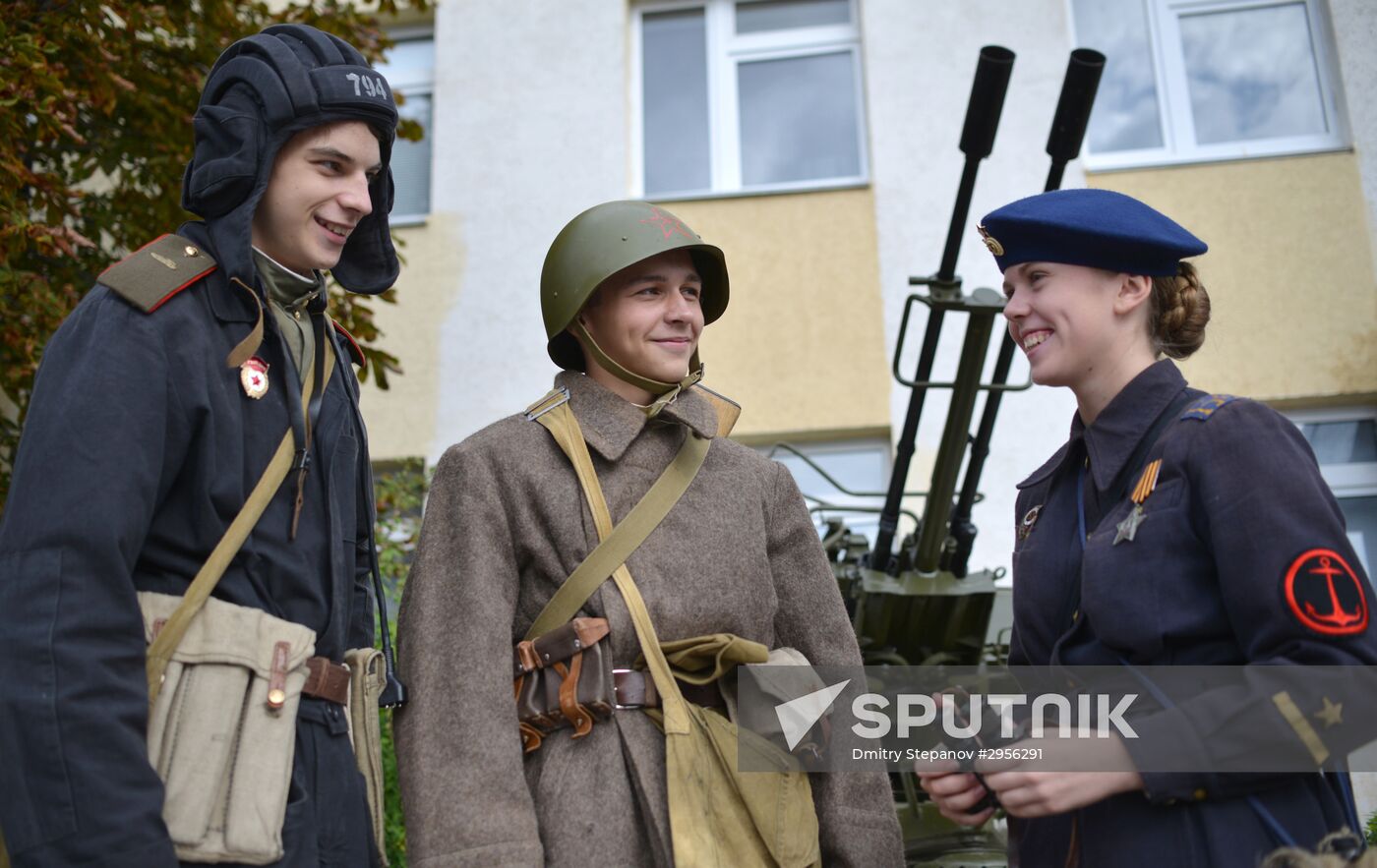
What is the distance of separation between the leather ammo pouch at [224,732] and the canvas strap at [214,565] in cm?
1

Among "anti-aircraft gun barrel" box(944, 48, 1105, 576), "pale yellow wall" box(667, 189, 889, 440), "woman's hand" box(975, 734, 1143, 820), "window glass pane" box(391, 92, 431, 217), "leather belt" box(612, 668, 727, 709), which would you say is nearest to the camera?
"woman's hand" box(975, 734, 1143, 820)

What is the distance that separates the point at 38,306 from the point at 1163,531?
13.1 ft

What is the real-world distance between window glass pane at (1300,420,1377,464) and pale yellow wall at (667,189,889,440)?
2423 millimetres

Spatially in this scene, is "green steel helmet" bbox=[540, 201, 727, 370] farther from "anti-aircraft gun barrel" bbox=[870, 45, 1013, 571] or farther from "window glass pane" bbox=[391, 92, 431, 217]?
"window glass pane" bbox=[391, 92, 431, 217]

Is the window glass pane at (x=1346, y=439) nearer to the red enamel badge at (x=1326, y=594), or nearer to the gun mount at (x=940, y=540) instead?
the gun mount at (x=940, y=540)

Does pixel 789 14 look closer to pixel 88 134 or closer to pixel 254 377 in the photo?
pixel 88 134

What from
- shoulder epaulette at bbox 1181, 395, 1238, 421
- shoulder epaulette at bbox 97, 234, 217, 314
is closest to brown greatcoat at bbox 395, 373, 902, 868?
shoulder epaulette at bbox 97, 234, 217, 314

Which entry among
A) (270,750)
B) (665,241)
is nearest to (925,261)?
(665,241)

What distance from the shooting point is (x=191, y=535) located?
2156 mm

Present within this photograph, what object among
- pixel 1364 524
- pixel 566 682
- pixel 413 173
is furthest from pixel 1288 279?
pixel 566 682

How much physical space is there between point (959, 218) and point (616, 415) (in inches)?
102

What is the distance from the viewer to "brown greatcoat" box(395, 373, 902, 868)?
247cm
